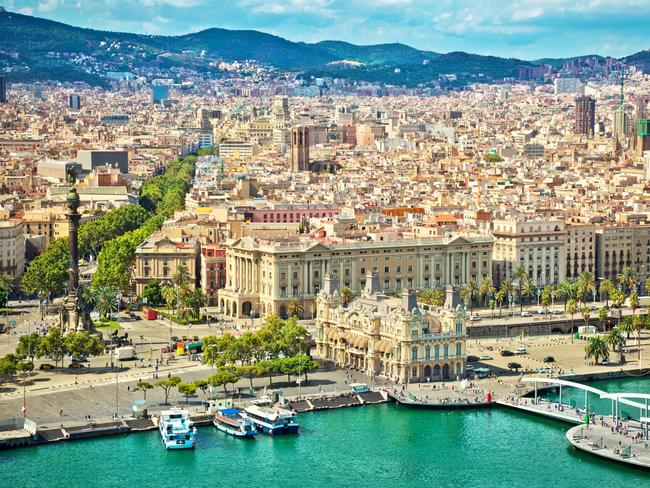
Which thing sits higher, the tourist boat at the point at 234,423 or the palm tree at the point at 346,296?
the palm tree at the point at 346,296

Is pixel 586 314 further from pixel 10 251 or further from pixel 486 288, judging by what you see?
pixel 10 251

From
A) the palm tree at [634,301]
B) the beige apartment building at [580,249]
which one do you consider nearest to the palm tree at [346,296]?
the palm tree at [634,301]

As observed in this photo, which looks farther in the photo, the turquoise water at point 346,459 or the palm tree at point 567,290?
the palm tree at point 567,290

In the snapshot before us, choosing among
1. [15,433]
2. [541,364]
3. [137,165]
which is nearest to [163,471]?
[15,433]

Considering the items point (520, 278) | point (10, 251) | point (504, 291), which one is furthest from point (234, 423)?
point (10, 251)

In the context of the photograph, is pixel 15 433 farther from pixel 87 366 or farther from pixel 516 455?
pixel 516 455

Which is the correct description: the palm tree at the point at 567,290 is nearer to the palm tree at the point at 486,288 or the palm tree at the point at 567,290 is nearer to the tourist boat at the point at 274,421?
the palm tree at the point at 486,288

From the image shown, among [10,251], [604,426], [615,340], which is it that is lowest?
[604,426]
